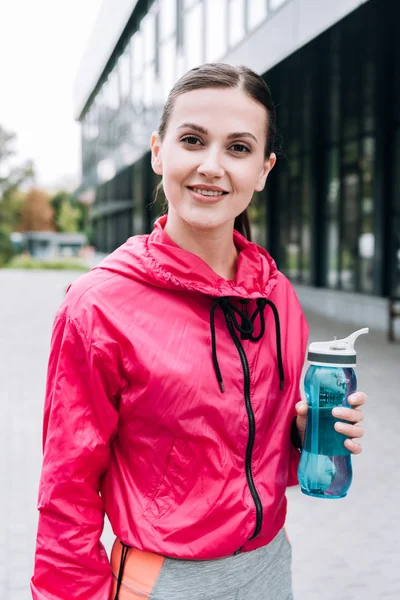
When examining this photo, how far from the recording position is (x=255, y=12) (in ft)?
47.9

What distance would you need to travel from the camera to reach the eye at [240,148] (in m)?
1.65

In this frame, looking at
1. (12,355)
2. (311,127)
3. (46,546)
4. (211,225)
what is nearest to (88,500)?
(46,546)

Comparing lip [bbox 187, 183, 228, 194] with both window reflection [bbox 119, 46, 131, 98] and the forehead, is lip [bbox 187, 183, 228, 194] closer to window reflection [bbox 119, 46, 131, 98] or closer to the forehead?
the forehead

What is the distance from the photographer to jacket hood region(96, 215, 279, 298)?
63.6 inches

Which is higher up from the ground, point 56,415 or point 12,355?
point 56,415

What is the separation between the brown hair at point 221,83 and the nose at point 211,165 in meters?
0.15

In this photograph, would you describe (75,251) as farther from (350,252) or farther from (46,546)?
(46,546)

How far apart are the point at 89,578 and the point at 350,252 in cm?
1676

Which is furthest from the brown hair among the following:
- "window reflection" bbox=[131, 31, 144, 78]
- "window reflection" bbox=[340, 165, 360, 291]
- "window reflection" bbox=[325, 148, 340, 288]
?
"window reflection" bbox=[131, 31, 144, 78]

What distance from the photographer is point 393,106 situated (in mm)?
15172

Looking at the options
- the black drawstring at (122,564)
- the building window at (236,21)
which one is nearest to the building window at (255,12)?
the building window at (236,21)

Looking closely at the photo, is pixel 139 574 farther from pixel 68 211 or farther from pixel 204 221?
pixel 68 211

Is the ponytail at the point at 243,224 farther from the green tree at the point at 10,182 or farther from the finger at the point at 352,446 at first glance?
the green tree at the point at 10,182

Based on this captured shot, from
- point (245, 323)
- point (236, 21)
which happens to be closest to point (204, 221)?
point (245, 323)
